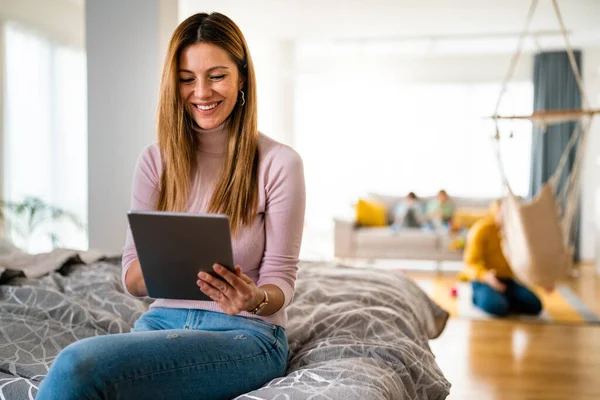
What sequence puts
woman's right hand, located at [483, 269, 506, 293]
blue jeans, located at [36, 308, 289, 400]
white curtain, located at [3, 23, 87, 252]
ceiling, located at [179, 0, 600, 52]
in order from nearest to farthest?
blue jeans, located at [36, 308, 289, 400]
woman's right hand, located at [483, 269, 506, 293]
white curtain, located at [3, 23, 87, 252]
ceiling, located at [179, 0, 600, 52]

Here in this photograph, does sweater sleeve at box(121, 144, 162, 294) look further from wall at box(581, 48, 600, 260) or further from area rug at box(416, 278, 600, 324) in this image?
wall at box(581, 48, 600, 260)

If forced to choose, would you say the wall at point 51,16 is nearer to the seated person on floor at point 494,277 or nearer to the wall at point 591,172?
the seated person on floor at point 494,277

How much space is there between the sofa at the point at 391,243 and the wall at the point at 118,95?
3.10m

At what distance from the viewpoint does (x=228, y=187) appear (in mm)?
1555

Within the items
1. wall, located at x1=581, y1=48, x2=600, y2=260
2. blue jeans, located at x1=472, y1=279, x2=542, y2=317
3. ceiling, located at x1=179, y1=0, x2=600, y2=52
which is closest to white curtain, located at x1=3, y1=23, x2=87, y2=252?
ceiling, located at x1=179, y1=0, x2=600, y2=52

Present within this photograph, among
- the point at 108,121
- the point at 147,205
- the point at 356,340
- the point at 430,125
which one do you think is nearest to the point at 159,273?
the point at 147,205

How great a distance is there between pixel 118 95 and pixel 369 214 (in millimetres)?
3614

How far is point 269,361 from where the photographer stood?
149cm

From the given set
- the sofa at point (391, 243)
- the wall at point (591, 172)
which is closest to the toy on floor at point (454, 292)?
the sofa at point (391, 243)

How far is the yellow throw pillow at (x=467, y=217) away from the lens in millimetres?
6691

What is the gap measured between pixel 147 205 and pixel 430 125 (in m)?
7.48

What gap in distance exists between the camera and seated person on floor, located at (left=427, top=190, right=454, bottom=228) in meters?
6.82

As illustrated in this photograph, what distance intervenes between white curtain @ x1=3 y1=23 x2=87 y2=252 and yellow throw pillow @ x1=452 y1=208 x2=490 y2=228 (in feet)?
11.9

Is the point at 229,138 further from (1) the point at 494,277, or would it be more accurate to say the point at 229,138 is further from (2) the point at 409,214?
(2) the point at 409,214
